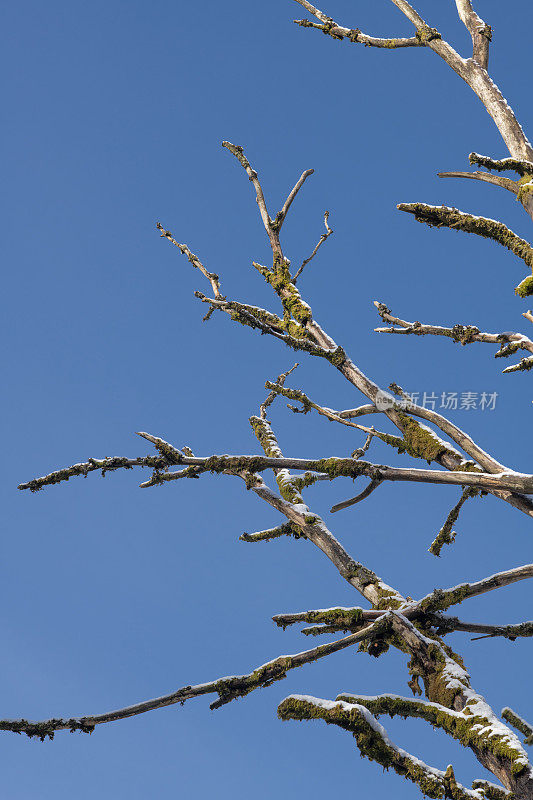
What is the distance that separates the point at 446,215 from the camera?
643 centimetres

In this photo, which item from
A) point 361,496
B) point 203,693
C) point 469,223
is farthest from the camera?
point 361,496

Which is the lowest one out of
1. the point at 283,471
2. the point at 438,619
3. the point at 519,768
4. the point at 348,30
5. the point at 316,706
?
the point at 519,768

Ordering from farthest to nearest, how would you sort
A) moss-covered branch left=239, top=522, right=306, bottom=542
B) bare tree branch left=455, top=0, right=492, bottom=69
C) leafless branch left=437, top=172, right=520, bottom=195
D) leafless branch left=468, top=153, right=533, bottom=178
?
moss-covered branch left=239, top=522, right=306, bottom=542
bare tree branch left=455, top=0, right=492, bottom=69
leafless branch left=437, top=172, right=520, bottom=195
leafless branch left=468, top=153, right=533, bottom=178

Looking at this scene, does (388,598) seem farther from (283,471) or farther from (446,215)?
(446,215)

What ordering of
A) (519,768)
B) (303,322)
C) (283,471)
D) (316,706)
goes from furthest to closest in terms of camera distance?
(283,471)
(303,322)
(316,706)
(519,768)

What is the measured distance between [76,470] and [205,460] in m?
1.17

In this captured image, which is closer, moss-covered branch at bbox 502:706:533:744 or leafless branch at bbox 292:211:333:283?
moss-covered branch at bbox 502:706:533:744

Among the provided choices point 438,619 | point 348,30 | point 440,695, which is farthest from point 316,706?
point 348,30

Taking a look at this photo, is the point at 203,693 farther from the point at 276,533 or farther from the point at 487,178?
the point at 487,178

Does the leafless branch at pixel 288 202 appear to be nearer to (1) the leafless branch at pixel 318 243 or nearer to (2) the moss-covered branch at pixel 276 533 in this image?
(1) the leafless branch at pixel 318 243

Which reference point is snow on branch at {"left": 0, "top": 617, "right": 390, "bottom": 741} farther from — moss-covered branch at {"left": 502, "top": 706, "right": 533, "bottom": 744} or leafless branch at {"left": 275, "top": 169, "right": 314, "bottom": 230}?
leafless branch at {"left": 275, "top": 169, "right": 314, "bottom": 230}

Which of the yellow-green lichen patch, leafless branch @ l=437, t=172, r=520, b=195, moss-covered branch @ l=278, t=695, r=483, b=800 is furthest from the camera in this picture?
the yellow-green lichen patch

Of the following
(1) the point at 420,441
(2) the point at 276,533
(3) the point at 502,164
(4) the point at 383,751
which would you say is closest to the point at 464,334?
(1) the point at 420,441

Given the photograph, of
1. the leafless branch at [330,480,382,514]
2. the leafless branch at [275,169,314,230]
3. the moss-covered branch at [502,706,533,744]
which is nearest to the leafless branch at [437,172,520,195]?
the leafless branch at [275,169,314,230]
